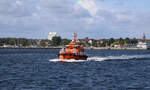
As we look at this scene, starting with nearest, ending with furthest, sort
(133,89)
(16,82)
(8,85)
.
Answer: (133,89) → (8,85) → (16,82)

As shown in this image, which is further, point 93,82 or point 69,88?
point 93,82

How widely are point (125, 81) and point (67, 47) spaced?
46.7 m

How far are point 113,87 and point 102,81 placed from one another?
585 centimetres

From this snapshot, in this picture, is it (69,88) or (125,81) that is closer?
(69,88)

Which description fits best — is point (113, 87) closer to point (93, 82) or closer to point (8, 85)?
point (93, 82)

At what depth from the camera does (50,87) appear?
1706 inches

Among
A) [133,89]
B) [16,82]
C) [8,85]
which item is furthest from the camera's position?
[16,82]

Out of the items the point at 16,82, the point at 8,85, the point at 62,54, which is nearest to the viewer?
the point at 8,85

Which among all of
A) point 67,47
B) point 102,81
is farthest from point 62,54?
point 102,81

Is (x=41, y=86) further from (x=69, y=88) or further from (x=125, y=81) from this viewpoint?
(x=125, y=81)

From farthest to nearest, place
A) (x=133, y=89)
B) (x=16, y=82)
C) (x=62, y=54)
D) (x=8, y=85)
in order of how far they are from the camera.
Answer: (x=62, y=54) → (x=16, y=82) → (x=8, y=85) → (x=133, y=89)

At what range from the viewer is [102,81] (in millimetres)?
49406

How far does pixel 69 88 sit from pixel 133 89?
758cm

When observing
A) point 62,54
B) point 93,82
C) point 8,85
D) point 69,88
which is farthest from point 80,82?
point 62,54
